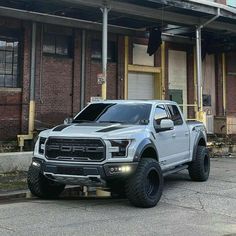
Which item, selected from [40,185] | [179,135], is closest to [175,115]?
[179,135]

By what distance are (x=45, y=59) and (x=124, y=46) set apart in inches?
162

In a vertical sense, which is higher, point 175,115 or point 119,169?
point 175,115

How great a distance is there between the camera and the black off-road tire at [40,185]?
909 centimetres

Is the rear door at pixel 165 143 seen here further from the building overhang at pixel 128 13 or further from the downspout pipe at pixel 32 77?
the downspout pipe at pixel 32 77

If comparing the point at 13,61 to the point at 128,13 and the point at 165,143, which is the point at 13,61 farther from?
the point at 165,143

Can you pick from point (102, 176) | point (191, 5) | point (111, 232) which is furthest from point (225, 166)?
point (111, 232)

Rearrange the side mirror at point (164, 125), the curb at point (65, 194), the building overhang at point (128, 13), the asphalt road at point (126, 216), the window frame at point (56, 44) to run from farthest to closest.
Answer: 1. the window frame at point (56, 44)
2. the building overhang at point (128, 13)
3. the curb at point (65, 194)
4. the side mirror at point (164, 125)
5. the asphalt road at point (126, 216)

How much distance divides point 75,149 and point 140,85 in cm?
1342

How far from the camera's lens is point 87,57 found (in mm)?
19281

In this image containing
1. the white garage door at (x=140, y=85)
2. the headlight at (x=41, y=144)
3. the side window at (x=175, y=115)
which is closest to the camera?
the headlight at (x=41, y=144)

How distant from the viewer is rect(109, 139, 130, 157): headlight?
840cm

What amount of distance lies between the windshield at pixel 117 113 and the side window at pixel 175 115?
109 centimetres

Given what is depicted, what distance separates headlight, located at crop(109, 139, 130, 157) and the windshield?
1.06 m

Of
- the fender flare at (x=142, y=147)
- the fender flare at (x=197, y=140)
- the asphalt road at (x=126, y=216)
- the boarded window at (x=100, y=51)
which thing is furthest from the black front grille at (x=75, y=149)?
the boarded window at (x=100, y=51)
